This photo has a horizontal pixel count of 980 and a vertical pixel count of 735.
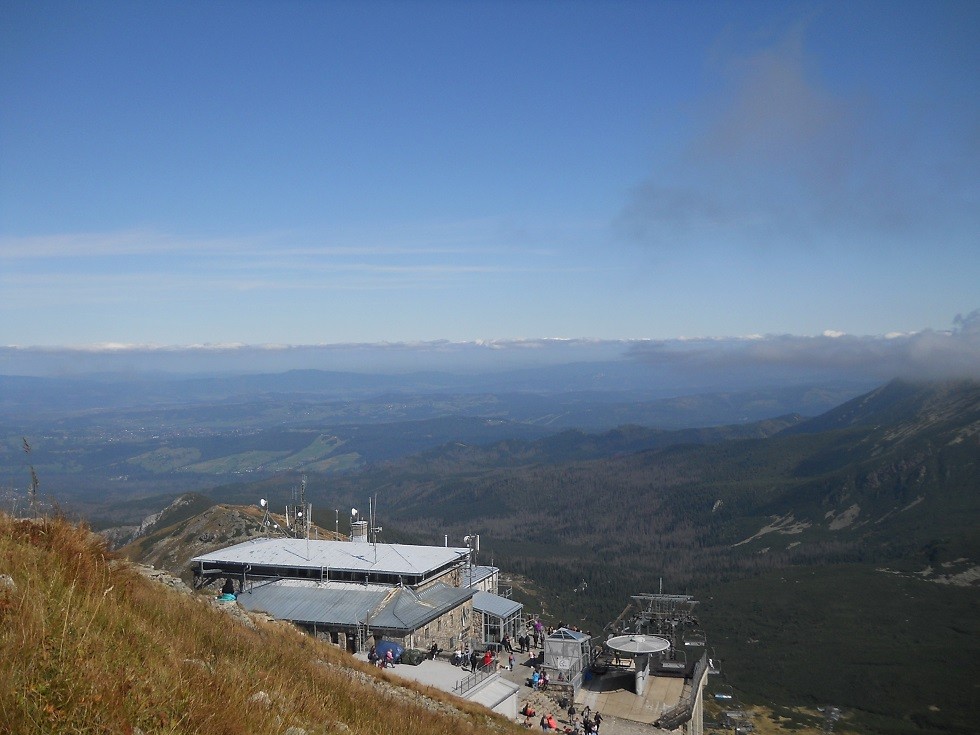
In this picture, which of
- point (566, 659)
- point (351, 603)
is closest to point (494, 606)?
point (566, 659)

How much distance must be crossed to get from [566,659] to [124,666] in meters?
31.9

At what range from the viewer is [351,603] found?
3891 centimetres

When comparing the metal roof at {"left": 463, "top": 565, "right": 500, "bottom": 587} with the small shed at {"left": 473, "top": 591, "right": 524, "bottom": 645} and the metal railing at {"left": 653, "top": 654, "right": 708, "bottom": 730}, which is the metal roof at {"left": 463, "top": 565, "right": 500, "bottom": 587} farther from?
the metal railing at {"left": 653, "top": 654, "right": 708, "bottom": 730}

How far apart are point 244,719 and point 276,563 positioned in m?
37.7

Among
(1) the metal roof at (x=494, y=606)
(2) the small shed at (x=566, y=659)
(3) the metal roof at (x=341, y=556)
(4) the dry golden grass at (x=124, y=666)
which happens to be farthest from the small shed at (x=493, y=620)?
(4) the dry golden grass at (x=124, y=666)

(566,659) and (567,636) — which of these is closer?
(566,659)

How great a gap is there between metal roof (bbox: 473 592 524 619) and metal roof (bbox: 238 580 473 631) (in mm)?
2312

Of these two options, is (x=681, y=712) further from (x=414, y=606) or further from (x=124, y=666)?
(x=124, y=666)

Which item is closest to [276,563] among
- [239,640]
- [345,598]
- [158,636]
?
[345,598]

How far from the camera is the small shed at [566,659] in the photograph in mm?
35719

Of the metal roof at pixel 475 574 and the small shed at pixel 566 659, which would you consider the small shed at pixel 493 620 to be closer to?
the metal roof at pixel 475 574

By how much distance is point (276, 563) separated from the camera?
1713 inches

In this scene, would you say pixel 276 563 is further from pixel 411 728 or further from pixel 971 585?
pixel 971 585

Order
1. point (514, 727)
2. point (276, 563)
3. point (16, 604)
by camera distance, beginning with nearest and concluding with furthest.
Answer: point (16, 604) → point (514, 727) → point (276, 563)
